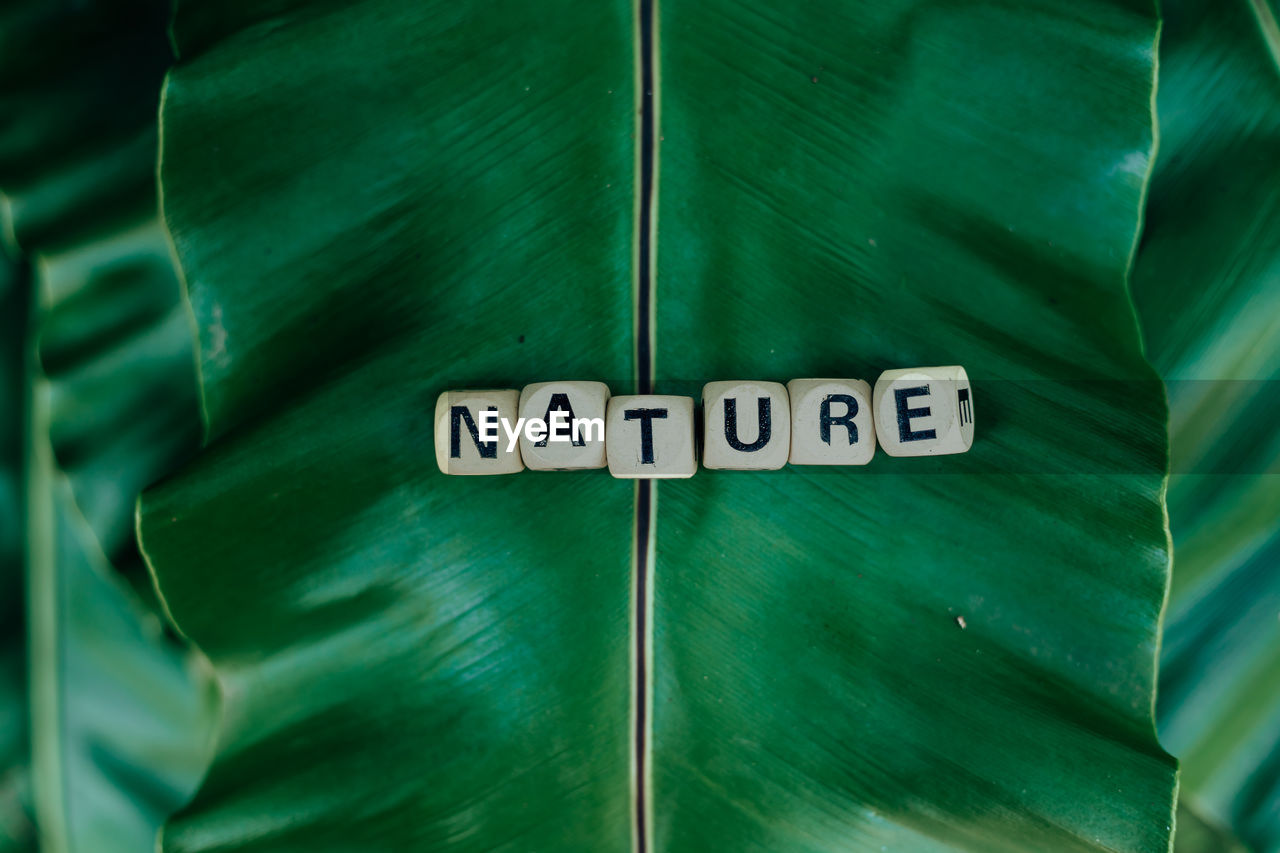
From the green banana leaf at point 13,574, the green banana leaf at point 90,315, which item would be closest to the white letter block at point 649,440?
the green banana leaf at point 90,315

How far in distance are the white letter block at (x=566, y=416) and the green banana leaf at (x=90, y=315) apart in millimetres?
310

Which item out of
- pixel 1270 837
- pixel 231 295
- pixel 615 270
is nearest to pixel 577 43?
pixel 615 270

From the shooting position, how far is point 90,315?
62 centimetres

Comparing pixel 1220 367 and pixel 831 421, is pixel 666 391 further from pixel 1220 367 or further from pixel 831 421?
pixel 1220 367

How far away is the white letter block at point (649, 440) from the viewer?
1.69 ft

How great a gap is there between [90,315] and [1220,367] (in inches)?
36.9

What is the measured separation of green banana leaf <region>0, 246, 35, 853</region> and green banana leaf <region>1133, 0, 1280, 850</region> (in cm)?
95

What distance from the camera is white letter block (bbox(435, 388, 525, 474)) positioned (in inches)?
20.2

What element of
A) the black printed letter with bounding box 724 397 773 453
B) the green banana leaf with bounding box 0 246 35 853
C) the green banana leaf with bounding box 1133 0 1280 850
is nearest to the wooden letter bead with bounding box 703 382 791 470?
the black printed letter with bounding box 724 397 773 453

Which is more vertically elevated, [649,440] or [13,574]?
[649,440]

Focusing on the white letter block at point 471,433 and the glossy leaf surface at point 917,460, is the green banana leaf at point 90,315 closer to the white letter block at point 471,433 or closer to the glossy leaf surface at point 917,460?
the white letter block at point 471,433

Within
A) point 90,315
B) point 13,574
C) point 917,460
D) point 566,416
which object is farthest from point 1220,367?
point 13,574

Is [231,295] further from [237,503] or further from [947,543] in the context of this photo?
[947,543]
